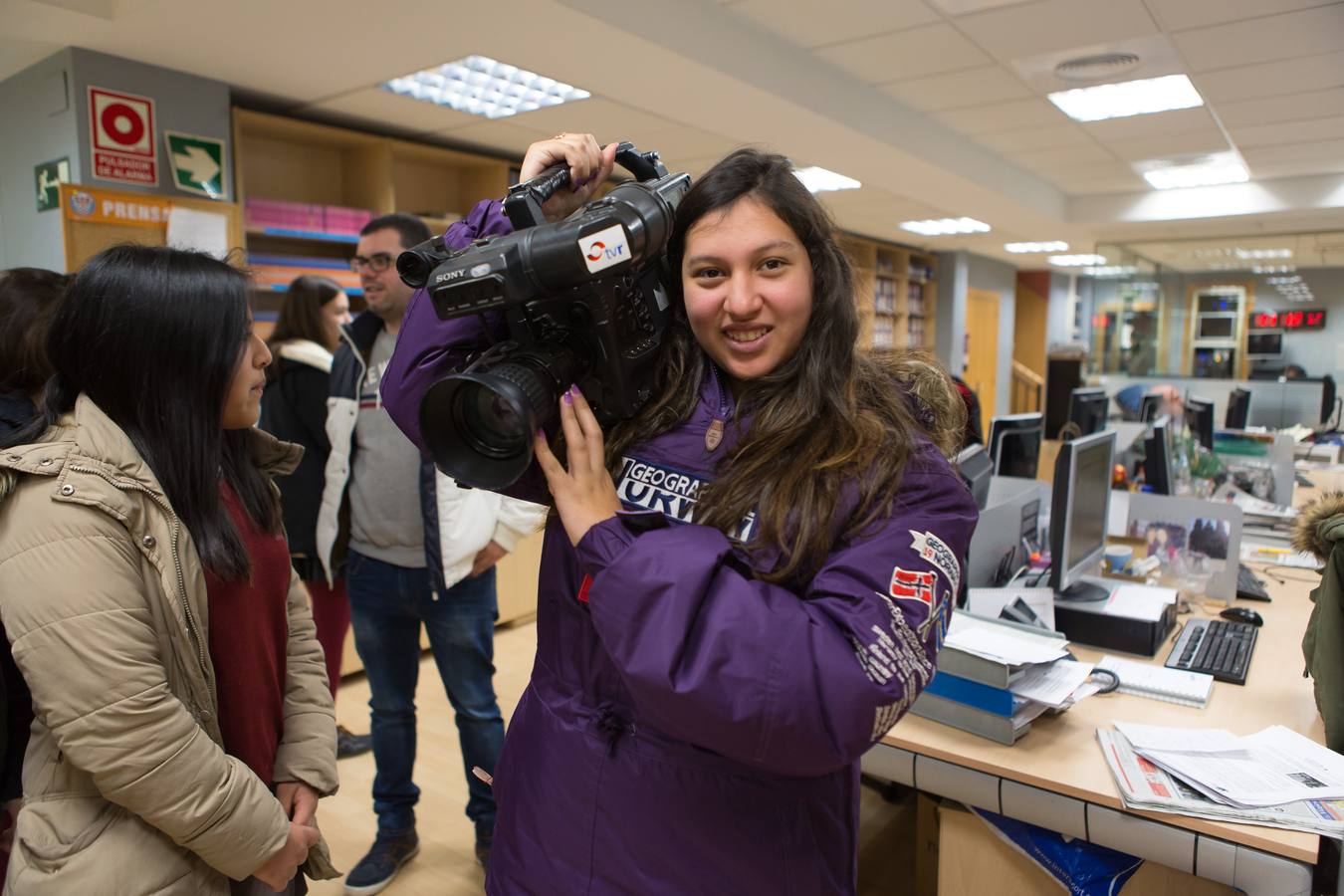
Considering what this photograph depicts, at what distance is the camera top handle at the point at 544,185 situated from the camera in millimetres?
855

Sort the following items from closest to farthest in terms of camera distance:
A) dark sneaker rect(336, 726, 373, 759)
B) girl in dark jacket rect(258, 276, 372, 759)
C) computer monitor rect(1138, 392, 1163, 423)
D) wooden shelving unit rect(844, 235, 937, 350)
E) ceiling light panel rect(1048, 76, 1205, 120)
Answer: girl in dark jacket rect(258, 276, 372, 759) → dark sneaker rect(336, 726, 373, 759) → ceiling light panel rect(1048, 76, 1205, 120) → computer monitor rect(1138, 392, 1163, 423) → wooden shelving unit rect(844, 235, 937, 350)

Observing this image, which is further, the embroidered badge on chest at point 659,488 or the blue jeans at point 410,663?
the blue jeans at point 410,663

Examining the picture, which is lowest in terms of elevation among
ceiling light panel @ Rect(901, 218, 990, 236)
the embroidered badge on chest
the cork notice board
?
the embroidered badge on chest

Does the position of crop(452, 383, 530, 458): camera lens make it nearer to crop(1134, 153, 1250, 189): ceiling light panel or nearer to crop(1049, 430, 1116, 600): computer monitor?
crop(1049, 430, 1116, 600): computer monitor

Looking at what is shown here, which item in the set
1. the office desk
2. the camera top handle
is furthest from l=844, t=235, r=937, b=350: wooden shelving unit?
the camera top handle

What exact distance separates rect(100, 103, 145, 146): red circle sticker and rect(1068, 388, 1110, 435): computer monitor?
3705mm

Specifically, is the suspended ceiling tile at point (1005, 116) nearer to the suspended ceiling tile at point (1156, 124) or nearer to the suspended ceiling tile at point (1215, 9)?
the suspended ceiling tile at point (1156, 124)

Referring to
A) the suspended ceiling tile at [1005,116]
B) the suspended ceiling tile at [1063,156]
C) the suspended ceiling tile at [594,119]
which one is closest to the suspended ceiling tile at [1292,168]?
the suspended ceiling tile at [1063,156]

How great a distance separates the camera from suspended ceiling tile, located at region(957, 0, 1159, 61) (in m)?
3.01

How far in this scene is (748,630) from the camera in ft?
2.29

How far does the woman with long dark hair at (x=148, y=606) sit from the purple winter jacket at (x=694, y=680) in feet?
1.04

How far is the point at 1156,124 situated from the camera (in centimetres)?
459

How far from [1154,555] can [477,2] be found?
258cm

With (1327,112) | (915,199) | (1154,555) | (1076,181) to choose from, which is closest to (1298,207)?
(1076,181)
